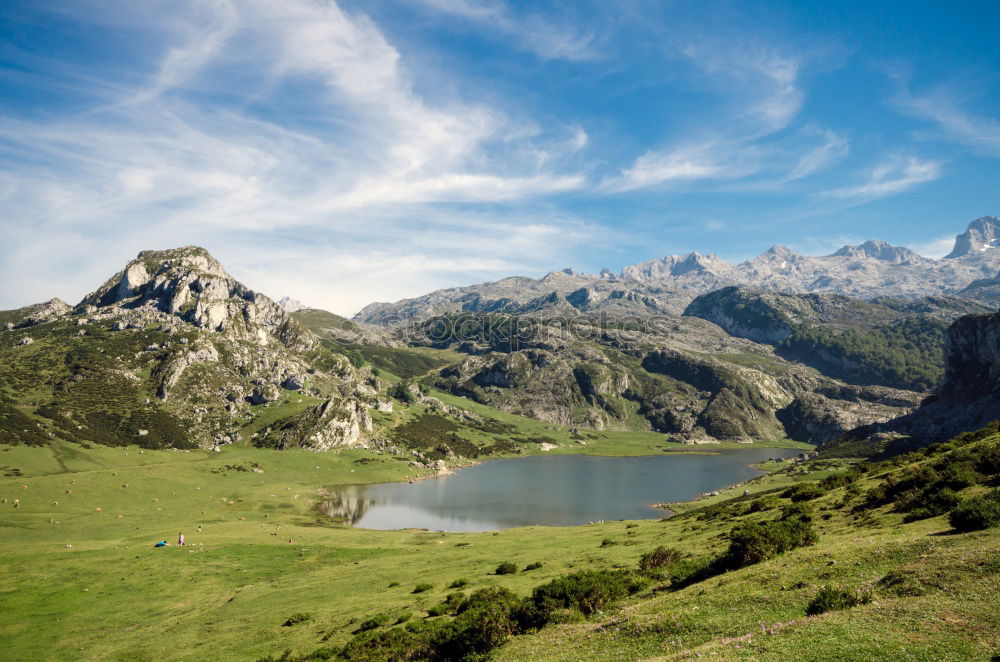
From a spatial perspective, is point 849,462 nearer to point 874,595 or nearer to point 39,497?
point 874,595

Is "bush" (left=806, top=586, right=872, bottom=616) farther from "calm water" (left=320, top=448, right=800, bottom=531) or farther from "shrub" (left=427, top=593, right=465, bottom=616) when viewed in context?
"calm water" (left=320, top=448, right=800, bottom=531)

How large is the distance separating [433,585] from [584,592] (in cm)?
2348

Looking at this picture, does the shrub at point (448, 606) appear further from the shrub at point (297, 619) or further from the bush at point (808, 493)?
the bush at point (808, 493)

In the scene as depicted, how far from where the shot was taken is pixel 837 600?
19.0 m

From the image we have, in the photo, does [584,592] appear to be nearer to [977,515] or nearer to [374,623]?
[374,623]

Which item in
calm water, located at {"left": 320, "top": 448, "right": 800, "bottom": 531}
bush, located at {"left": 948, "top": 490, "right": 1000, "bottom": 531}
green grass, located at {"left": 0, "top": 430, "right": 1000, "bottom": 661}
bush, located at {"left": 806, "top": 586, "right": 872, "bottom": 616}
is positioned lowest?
calm water, located at {"left": 320, "top": 448, "right": 800, "bottom": 531}

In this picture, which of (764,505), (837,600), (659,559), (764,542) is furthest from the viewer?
(764,505)

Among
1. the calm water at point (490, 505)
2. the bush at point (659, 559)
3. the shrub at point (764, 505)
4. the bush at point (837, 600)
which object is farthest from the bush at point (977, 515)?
the calm water at point (490, 505)

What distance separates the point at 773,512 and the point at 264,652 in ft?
153

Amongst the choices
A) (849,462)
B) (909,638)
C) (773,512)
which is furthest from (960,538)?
(849,462)

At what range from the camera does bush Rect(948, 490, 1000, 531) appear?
2308cm


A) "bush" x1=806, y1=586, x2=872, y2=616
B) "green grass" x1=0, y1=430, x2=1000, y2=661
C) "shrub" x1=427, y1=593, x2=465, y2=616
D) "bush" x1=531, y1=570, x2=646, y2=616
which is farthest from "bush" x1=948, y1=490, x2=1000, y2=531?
"shrub" x1=427, y1=593, x2=465, y2=616

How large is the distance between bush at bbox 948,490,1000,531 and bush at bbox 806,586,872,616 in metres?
9.26

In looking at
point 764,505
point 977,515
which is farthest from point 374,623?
point 764,505
